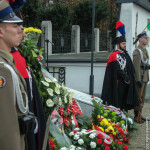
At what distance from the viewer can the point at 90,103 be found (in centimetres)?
554

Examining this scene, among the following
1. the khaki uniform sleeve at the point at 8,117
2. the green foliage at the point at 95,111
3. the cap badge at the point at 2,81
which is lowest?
the green foliage at the point at 95,111

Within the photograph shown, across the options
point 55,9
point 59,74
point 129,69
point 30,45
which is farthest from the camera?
point 55,9

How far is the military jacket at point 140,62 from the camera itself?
6670 mm

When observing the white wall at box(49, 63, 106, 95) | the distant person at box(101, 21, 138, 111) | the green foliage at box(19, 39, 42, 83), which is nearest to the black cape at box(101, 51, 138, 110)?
the distant person at box(101, 21, 138, 111)

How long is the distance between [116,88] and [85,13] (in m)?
21.1

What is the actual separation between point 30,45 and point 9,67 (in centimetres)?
220

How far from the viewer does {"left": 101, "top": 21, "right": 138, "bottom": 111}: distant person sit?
19.7ft

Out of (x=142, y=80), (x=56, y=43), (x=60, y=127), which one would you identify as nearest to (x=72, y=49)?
(x=56, y=43)

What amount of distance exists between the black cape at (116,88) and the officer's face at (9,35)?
419 cm

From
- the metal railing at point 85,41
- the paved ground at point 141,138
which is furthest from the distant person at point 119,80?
the metal railing at point 85,41

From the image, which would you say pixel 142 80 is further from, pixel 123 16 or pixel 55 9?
pixel 55 9

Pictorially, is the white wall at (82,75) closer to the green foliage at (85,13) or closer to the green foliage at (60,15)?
the green foliage at (60,15)

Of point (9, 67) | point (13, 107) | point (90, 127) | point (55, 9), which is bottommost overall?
point (90, 127)

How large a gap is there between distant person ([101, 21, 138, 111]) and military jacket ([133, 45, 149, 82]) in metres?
0.44
